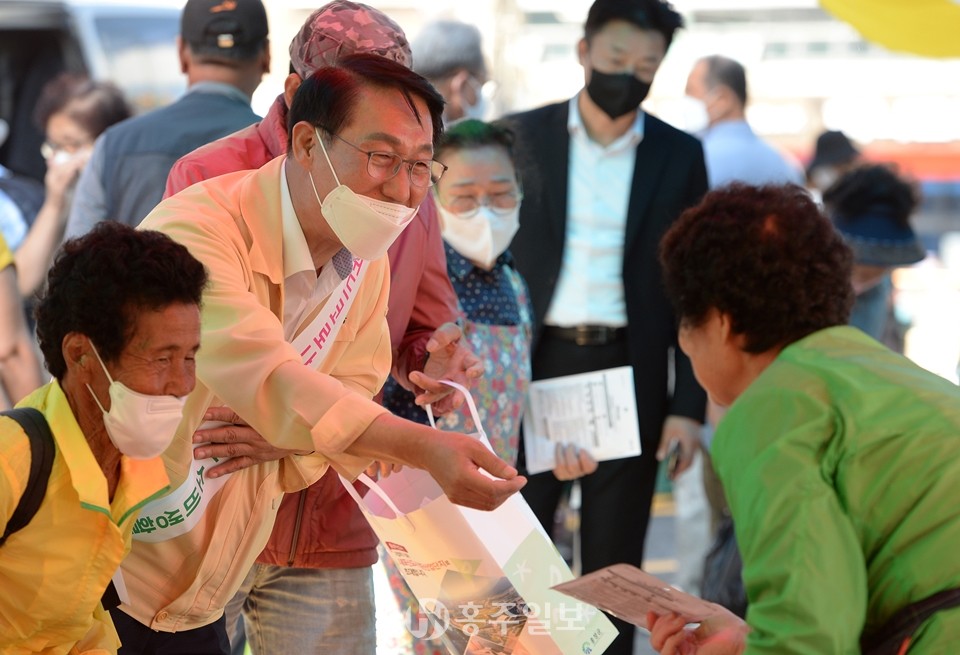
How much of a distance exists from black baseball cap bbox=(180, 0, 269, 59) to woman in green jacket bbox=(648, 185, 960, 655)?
207 cm

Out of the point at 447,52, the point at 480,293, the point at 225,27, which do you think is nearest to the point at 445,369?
the point at 480,293

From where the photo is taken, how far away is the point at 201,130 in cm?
420

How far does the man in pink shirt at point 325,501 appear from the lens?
2.96 meters

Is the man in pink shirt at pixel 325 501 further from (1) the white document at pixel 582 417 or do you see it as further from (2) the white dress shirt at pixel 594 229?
(2) the white dress shirt at pixel 594 229

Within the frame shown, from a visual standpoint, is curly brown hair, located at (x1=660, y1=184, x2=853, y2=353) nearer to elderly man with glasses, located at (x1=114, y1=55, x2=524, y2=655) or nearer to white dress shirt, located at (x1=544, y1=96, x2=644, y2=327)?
elderly man with glasses, located at (x1=114, y1=55, x2=524, y2=655)

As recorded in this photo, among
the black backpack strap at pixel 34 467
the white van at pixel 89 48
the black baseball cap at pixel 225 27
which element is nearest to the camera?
the black backpack strap at pixel 34 467

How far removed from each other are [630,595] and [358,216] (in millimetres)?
871

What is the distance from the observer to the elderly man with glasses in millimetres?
2287

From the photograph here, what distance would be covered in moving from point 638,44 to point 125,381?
114 inches

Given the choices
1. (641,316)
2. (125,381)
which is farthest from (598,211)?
(125,381)

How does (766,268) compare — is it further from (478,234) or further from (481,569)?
(478,234)

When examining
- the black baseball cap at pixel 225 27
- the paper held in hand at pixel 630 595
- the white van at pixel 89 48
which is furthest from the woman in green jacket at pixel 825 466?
the white van at pixel 89 48

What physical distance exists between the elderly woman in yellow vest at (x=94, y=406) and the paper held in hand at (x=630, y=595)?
82cm

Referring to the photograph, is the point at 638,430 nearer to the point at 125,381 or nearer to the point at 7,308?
the point at 7,308
